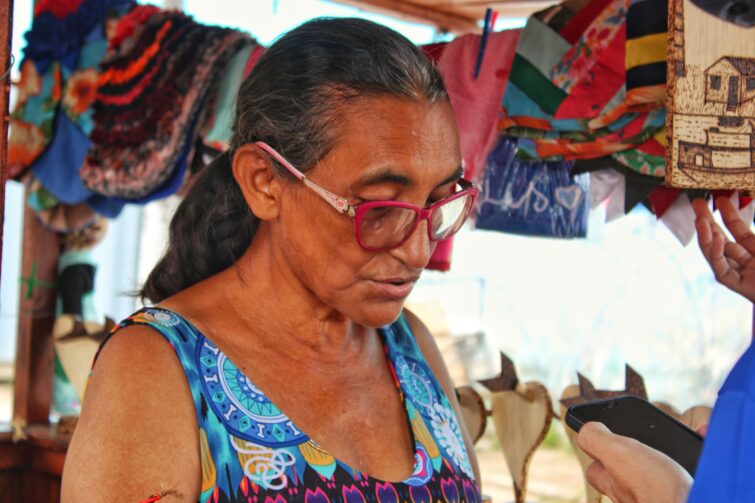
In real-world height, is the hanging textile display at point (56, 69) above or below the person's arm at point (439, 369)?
above

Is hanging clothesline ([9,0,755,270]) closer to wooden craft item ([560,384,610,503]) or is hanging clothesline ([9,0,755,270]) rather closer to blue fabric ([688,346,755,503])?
wooden craft item ([560,384,610,503])

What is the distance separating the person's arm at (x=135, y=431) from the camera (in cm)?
121

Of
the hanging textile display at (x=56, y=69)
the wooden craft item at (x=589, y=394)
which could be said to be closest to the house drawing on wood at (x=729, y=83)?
the wooden craft item at (x=589, y=394)

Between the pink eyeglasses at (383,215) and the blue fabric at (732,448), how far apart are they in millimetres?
580

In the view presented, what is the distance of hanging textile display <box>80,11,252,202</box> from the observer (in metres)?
2.47

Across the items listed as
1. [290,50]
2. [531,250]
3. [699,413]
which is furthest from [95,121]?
[531,250]

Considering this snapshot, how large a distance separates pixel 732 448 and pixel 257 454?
0.71 metres

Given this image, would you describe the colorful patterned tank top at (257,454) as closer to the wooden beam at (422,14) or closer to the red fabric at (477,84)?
the red fabric at (477,84)

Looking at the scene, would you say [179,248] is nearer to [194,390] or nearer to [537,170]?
[194,390]

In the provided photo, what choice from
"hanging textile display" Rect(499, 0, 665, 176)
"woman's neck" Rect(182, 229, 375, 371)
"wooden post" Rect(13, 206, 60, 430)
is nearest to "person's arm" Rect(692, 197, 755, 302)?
"hanging textile display" Rect(499, 0, 665, 176)

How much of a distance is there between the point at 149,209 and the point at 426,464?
2954 millimetres

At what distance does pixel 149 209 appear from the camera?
163 inches

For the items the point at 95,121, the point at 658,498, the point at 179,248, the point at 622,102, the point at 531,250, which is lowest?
the point at 531,250

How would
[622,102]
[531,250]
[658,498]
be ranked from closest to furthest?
[658,498], [622,102], [531,250]
